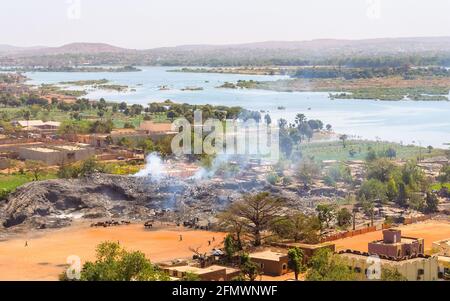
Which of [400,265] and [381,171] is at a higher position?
[400,265]

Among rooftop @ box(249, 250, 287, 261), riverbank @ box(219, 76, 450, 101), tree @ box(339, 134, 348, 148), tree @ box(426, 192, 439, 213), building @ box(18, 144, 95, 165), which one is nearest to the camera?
rooftop @ box(249, 250, 287, 261)

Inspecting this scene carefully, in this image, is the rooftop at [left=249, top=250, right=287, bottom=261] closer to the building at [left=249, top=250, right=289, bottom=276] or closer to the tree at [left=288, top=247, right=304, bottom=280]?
the building at [left=249, top=250, right=289, bottom=276]

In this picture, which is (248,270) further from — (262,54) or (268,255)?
(262,54)

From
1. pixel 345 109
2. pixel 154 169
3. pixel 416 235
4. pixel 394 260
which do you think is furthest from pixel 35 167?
pixel 345 109

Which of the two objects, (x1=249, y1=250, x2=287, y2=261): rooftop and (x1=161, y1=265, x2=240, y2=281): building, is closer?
(x1=161, y1=265, x2=240, y2=281): building

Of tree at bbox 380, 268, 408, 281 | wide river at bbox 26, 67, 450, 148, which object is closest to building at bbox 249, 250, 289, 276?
tree at bbox 380, 268, 408, 281

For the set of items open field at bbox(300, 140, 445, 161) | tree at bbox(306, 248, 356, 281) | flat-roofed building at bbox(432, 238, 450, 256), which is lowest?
open field at bbox(300, 140, 445, 161)
